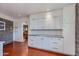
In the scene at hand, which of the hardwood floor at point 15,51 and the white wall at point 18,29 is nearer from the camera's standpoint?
the hardwood floor at point 15,51

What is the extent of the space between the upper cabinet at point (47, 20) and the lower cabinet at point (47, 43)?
0.73 m

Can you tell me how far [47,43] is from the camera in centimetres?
620

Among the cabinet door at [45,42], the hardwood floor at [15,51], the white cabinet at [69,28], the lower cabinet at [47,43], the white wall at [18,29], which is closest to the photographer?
the white cabinet at [69,28]

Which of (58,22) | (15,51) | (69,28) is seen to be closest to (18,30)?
(15,51)

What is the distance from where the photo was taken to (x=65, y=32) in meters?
5.33

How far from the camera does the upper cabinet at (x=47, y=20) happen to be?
5.98 m

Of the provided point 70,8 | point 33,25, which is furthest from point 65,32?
point 33,25

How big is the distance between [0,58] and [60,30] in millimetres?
4756

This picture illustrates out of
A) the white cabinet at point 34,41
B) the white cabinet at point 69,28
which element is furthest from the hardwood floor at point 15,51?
the white cabinet at point 69,28

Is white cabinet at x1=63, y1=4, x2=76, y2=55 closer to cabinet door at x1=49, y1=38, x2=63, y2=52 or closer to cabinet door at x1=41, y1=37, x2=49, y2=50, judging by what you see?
cabinet door at x1=49, y1=38, x2=63, y2=52

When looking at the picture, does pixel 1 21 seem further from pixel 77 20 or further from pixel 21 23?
pixel 77 20

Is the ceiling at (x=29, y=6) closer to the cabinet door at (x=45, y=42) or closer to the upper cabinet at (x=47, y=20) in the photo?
the upper cabinet at (x=47, y=20)

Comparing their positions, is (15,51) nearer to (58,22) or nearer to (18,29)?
(58,22)

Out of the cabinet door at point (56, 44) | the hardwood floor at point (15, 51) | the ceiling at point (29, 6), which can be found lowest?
the hardwood floor at point (15, 51)
